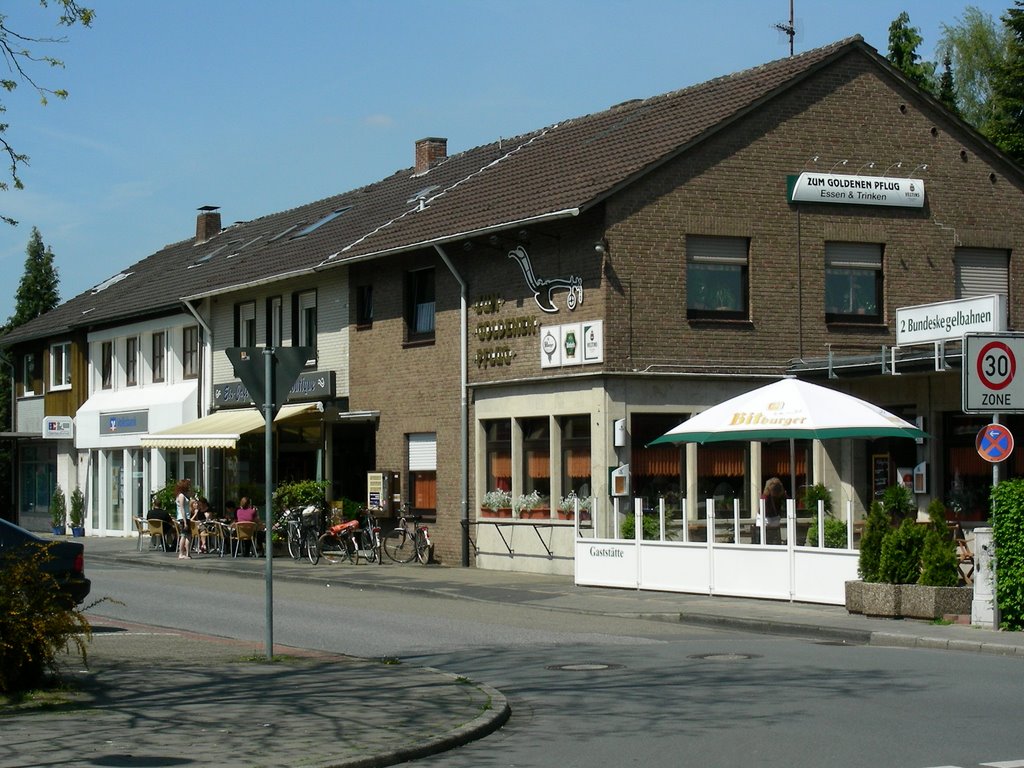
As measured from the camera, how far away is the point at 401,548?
3006 cm

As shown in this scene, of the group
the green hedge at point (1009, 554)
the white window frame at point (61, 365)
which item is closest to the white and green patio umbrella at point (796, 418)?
the green hedge at point (1009, 554)

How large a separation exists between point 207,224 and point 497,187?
74.1ft

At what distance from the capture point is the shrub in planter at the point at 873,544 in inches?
706

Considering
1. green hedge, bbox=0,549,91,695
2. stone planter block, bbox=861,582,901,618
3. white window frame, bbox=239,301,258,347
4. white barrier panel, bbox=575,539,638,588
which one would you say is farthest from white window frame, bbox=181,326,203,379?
green hedge, bbox=0,549,91,695

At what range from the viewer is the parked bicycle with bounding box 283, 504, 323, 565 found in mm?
31016

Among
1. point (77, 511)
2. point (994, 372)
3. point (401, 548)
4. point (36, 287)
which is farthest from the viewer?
point (36, 287)

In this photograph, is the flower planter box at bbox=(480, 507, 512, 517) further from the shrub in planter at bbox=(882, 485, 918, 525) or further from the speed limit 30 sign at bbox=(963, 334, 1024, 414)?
the speed limit 30 sign at bbox=(963, 334, 1024, 414)

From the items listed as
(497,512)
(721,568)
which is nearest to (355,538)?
(497,512)

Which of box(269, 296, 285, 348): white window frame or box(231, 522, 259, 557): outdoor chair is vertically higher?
box(269, 296, 285, 348): white window frame

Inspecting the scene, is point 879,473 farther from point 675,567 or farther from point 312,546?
point 312,546

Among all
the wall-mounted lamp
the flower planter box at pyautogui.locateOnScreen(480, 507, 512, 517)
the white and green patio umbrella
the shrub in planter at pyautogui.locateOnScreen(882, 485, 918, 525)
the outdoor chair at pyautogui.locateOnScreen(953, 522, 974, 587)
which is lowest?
the outdoor chair at pyautogui.locateOnScreen(953, 522, 974, 587)

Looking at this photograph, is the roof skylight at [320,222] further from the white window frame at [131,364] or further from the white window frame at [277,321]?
the white window frame at [131,364]

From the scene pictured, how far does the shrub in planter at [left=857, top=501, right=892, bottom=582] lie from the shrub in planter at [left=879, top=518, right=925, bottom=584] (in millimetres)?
209

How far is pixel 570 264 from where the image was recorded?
26.1m
